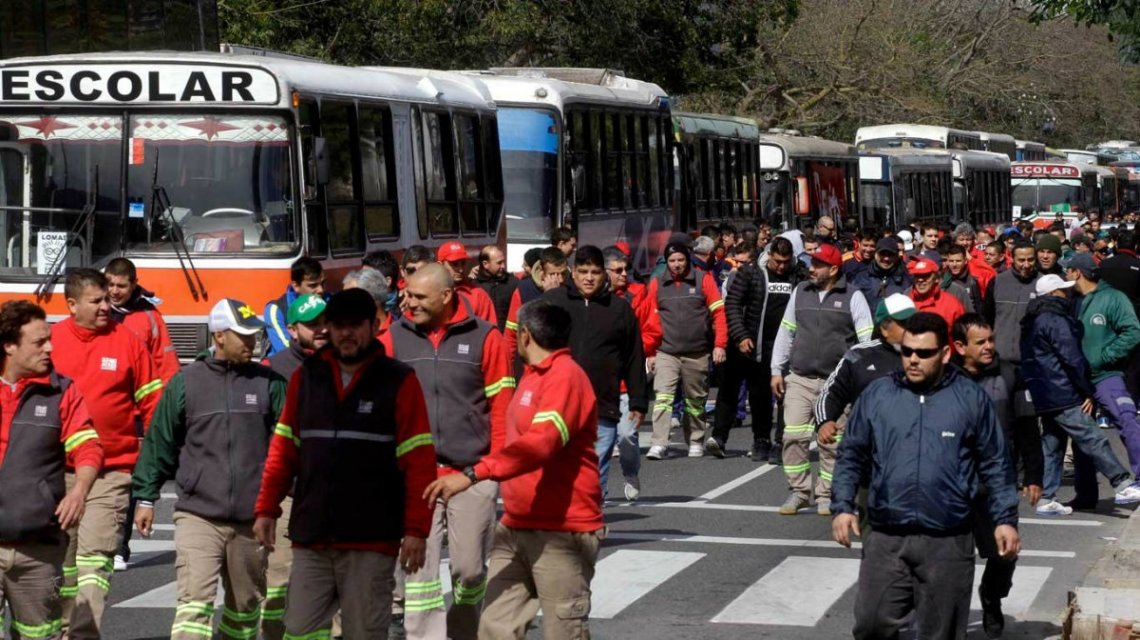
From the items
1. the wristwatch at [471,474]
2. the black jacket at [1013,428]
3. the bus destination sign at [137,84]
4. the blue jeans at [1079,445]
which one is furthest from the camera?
the bus destination sign at [137,84]

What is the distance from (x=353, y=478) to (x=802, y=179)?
31178mm

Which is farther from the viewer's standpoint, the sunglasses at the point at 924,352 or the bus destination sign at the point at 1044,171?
the bus destination sign at the point at 1044,171

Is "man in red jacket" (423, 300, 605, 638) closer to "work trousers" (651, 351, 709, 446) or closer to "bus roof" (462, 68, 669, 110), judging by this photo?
"work trousers" (651, 351, 709, 446)

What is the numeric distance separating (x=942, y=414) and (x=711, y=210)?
23.9 metres

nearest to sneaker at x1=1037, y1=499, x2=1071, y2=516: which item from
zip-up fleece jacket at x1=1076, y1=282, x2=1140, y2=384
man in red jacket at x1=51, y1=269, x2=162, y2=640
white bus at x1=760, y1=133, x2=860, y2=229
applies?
zip-up fleece jacket at x1=1076, y1=282, x2=1140, y2=384

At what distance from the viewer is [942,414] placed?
7629mm

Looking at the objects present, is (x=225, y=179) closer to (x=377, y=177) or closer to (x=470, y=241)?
(x=377, y=177)

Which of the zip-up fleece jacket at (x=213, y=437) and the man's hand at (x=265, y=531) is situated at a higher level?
the zip-up fleece jacket at (x=213, y=437)

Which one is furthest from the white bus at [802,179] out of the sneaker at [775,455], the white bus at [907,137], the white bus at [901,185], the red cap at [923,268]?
the red cap at [923,268]

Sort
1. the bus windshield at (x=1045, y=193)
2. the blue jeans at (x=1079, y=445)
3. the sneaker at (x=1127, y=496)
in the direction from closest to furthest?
the blue jeans at (x=1079, y=445) < the sneaker at (x=1127, y=496) < the bus windshield at (x=1045, y=193)

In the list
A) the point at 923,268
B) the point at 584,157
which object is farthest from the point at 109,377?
the point at 584,157

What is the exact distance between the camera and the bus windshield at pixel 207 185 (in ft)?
48.6

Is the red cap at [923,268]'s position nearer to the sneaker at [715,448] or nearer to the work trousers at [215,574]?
the sneaker at [715,448]

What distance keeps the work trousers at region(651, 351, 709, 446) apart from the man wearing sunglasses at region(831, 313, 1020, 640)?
875 centimetres
